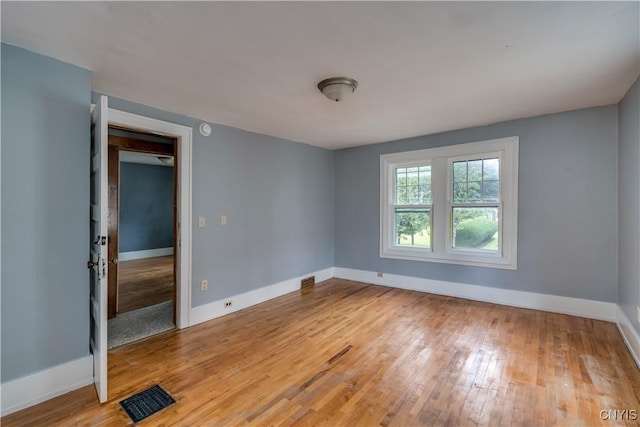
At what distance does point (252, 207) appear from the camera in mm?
4043

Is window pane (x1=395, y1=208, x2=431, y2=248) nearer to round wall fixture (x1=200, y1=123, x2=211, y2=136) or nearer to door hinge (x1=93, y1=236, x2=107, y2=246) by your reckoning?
round wall fixture (x1=200, y1=123, x2=211, y2=136)

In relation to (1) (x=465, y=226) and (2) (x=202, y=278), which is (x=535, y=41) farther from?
(2) (x=202, y=278)

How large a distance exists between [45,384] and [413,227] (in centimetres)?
439

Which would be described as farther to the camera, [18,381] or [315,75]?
[315,75]

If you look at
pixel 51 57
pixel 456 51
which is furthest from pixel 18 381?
pixel 456 51

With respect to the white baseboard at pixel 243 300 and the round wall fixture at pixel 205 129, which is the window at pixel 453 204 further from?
the round wall fixture at pixel 205 129

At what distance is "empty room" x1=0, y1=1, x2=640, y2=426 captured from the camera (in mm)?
1830

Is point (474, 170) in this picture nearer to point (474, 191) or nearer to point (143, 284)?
point (474, 191)

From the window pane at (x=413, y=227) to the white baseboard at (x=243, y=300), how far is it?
1576 millimetres

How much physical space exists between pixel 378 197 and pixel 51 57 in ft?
13.6

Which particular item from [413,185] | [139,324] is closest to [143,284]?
[139,324]

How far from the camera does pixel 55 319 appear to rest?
6.82 ft

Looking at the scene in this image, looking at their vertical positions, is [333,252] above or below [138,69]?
below

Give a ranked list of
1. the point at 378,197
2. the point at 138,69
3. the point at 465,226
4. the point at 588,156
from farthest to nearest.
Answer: the point at 378,197, the point at 465,226, the point at 588,156, the point at 138,69
